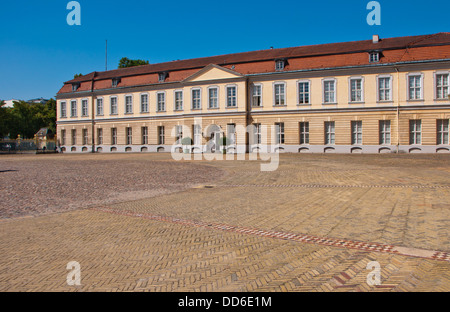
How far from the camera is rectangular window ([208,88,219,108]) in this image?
136 feet

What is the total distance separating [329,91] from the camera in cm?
3744

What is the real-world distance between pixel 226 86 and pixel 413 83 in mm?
19905

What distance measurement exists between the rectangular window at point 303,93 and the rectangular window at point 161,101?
18.2 meters

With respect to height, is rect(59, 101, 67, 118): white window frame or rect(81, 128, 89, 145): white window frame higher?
rect(59, 101, 67, 118): white window frame

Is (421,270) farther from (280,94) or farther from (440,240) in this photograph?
(280,94)

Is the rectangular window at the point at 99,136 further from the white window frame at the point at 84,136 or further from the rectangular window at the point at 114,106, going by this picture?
the rectangular window at the point at 114,106

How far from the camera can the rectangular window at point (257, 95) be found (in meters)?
40.3

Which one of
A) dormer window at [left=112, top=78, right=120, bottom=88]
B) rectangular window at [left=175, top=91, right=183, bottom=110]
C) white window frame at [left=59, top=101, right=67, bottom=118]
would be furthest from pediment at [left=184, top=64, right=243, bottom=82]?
white window frame at [left=59, top=101, right=67, bottom=118]

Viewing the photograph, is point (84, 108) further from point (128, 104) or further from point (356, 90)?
point (356, 90)

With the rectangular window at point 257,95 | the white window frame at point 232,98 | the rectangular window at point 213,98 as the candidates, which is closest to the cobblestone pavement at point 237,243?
the rectangular window at point 257,95

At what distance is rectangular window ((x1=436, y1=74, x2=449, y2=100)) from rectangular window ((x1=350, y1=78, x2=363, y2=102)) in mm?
7028

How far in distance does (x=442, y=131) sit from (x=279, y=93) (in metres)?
17.0

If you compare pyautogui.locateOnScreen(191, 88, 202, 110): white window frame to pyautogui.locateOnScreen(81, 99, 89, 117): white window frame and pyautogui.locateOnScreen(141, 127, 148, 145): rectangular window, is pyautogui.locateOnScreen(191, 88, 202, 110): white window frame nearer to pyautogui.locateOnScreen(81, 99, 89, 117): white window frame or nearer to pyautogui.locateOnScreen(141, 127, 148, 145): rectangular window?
pyautogui.locateOnScreen(141, 127, 148, 145): rectangular window
